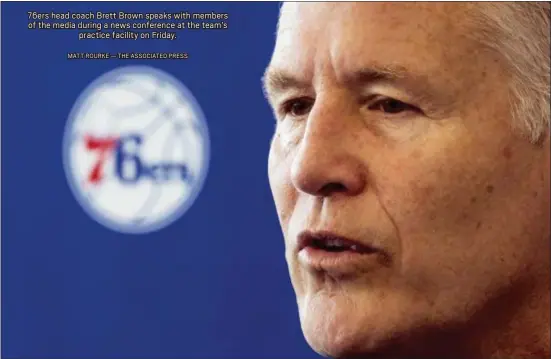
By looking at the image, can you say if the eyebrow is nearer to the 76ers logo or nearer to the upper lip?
the upper lip

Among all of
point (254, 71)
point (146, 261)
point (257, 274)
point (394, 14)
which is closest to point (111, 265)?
point (146, 261)

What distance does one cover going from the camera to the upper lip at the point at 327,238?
2.41ft

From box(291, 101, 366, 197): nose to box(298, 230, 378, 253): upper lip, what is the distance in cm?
4

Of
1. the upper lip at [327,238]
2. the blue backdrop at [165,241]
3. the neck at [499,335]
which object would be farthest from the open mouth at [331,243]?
the blue backdrop at [165,241]

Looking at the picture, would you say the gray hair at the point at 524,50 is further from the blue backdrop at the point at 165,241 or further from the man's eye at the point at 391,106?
the blue backdrop at the point at 165,241

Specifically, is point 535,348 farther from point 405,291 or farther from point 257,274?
point 257,274

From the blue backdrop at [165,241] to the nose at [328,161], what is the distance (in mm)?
302

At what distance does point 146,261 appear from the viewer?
1.07 m

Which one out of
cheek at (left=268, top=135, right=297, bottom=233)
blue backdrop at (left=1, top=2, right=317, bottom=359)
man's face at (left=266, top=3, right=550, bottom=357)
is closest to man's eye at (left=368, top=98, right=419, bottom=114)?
man's face at (left=266, top=3, right=550, bottom=357)

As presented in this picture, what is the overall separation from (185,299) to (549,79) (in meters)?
0.56

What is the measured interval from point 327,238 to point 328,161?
0.25 ft

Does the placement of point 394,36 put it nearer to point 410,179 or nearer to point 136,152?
point 410,179

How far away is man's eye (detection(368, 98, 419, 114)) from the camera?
76 cm

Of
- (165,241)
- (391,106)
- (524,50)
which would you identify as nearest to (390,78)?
(391,106)
